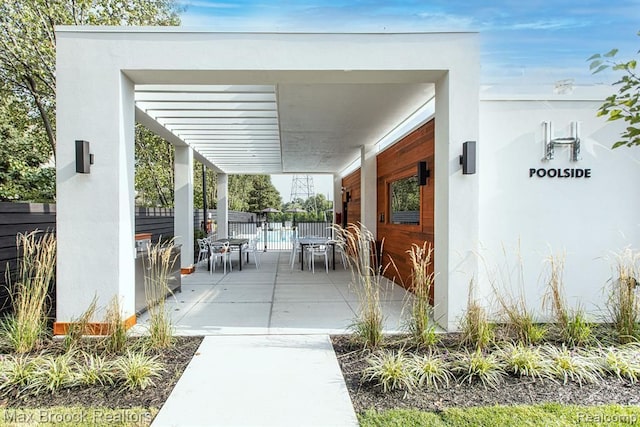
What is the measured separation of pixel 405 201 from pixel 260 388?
502cm

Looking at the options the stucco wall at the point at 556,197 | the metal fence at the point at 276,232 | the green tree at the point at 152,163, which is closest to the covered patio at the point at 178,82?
the stucco wall at the point at 556,197

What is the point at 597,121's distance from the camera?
466cm

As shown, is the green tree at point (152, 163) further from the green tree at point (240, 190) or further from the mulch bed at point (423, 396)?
the green tree at point (240, 190)

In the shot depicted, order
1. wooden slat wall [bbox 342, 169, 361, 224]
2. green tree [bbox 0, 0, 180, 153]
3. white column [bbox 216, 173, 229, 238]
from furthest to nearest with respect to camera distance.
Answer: white column [bbox 216, 173, 229, 238]
wooden slat wall [bbox 342, 169, 361, 224]
green tree [bbox 0, 0, 180, 153]

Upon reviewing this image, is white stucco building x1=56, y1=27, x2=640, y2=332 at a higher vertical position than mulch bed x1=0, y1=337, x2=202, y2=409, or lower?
higher

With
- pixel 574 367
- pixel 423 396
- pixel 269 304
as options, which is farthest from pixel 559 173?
pixel 269 304

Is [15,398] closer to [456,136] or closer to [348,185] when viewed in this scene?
[456,136]

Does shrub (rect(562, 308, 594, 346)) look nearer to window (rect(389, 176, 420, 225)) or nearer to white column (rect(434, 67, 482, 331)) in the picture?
white column (rect(434, 67, 482, 331))

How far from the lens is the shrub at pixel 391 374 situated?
9.34 feet

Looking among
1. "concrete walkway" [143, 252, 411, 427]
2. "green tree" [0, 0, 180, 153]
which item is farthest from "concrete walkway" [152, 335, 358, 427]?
"green tree" [0, 0, 180, 153]

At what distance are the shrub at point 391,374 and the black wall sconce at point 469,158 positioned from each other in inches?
87.4

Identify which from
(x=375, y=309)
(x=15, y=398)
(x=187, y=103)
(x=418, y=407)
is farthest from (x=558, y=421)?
(x=187, y=103)

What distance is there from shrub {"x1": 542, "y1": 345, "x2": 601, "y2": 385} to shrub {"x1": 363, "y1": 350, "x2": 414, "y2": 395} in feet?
4.10

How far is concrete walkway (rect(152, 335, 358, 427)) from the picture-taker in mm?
2488
